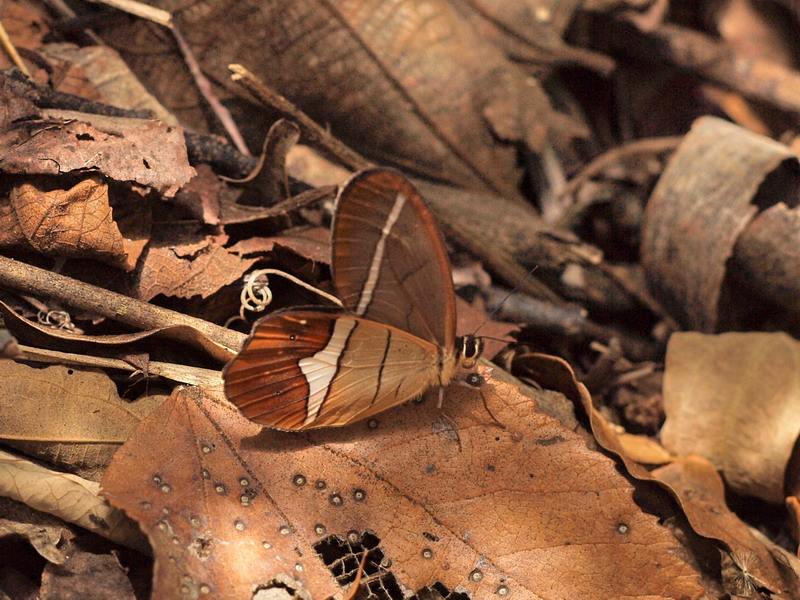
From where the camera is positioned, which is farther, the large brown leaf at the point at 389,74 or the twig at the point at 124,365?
the large brown leaf at the point at 389,74

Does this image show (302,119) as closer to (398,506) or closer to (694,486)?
(398,506)

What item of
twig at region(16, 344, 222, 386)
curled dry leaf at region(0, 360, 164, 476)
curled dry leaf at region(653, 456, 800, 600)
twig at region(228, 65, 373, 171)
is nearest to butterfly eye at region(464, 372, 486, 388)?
curled dry leaf at region(653, 456, 800, 600)

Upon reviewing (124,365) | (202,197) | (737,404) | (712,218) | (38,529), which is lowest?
(737,404)

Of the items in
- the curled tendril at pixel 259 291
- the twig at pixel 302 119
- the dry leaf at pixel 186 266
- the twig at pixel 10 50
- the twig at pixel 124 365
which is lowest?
the twig at pixel 124 365

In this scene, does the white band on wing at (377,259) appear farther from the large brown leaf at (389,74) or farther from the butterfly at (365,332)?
the large brown leaf at (389,74)

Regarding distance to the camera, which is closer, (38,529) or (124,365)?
(38,529)

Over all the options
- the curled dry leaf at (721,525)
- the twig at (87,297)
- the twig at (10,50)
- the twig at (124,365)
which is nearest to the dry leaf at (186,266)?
the twig at (87,297)

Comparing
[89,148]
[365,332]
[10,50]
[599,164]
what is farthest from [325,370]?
[599,164]
